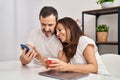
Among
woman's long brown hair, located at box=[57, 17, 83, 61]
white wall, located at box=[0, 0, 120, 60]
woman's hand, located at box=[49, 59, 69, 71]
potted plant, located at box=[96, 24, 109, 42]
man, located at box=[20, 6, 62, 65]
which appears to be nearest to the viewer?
woman's hand, located at box=[49, 59, 69, 71]

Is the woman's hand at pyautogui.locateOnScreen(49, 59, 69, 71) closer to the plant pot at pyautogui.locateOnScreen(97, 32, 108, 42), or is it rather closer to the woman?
the woman

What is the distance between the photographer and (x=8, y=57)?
7.69ft

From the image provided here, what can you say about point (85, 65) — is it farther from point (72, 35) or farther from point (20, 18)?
point (20, 18)

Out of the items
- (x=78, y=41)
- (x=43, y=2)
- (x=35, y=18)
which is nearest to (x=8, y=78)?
(x=78, y=41)

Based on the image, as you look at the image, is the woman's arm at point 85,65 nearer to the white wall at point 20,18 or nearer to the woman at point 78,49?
the woman at point 78,49

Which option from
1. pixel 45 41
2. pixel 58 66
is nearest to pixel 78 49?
pixel 58 66

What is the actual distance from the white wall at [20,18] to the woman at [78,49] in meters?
1.00

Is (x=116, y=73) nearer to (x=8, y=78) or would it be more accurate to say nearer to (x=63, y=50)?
(x=63, y=50)

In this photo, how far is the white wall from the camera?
7.48ft

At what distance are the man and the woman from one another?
0.12 m

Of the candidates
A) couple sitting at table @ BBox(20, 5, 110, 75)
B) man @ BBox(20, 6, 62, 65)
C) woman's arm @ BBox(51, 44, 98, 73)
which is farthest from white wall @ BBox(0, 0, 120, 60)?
woman's arm @ BBox(51, 44, 98, 73)

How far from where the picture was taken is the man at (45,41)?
1390 mm

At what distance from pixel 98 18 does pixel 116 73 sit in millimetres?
985

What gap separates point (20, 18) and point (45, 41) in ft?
3.23
